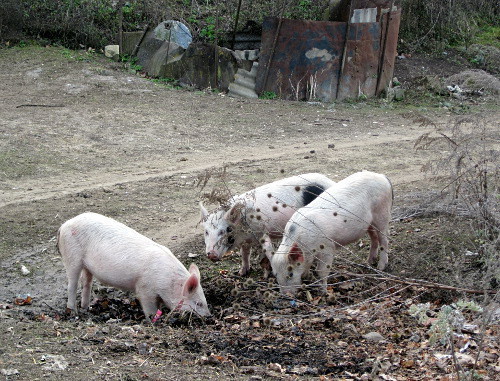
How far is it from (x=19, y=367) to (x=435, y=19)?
17.9 meters

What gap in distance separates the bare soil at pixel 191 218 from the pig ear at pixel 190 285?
0.80 feet

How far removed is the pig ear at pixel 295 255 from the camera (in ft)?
22.1

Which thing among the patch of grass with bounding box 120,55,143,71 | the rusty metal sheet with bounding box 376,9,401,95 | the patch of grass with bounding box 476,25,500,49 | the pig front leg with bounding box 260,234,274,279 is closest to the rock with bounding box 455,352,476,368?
the pig front leg with bounding box 260,234,274,279

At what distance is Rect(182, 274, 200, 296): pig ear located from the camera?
20.6 feet

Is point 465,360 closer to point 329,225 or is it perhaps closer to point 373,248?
point 329,225

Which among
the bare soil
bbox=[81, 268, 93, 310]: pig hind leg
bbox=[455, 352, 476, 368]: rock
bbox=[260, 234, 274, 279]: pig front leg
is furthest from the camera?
bbox=[260, 234, 274, 279]: pig front leg

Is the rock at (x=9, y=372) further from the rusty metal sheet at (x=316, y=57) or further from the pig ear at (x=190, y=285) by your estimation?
the rusty metal sheet at (x=316, y=57)

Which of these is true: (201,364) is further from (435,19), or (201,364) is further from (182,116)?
(435,19)

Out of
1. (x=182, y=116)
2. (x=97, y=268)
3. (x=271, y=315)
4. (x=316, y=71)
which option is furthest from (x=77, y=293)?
(x=316, y=71)

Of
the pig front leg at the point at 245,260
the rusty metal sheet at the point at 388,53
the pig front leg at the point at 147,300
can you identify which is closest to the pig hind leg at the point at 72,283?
the pig front leg at the point at 147,300

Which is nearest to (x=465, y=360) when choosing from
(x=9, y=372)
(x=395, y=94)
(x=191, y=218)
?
(x=9, y=372)

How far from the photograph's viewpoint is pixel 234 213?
7258mm

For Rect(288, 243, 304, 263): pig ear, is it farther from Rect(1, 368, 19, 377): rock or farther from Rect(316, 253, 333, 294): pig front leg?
Rect(1, 368, 19, 377): rock

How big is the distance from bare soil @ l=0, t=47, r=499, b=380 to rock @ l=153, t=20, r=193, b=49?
1.19 m
